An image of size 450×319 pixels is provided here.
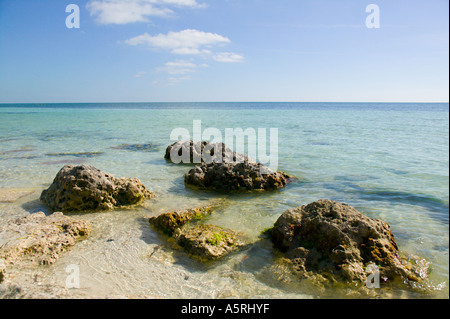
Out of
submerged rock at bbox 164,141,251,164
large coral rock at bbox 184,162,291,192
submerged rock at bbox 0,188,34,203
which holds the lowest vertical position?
submerged rock at bbox 0,188,34,203

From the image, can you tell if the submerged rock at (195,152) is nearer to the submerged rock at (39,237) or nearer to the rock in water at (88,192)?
the rock in water at (88,192)

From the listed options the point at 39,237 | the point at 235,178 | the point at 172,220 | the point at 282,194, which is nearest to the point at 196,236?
the point at 172,220

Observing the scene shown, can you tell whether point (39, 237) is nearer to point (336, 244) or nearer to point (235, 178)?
point (336, 244)

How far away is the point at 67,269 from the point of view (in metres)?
3.89

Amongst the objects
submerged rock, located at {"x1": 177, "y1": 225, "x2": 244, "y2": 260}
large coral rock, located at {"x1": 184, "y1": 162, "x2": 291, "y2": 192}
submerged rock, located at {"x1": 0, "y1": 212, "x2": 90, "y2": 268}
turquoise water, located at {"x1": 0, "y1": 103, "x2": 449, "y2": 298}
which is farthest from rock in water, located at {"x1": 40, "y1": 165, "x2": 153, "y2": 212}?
submerged rock, located at {"x1": 177, "y1": 225, "x2": 244, "y2": 260}

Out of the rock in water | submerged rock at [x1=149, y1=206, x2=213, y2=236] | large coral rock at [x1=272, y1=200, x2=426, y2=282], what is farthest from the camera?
the rock in water

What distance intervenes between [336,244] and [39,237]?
447 cm

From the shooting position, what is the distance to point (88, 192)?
248 inches

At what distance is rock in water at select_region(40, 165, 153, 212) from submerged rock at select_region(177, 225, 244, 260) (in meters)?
2.25

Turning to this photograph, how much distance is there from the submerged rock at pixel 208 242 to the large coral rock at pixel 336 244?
754 mm

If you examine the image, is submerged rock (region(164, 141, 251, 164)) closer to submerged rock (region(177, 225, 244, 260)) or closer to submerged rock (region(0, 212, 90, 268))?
submerged rock (region(177, 225, 244, 260))

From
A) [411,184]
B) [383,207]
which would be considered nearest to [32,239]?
[383,207]

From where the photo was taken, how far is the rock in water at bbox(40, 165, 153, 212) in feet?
20.4
